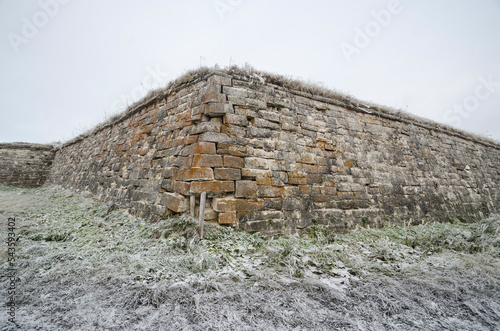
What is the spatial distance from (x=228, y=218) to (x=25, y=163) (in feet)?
48.5

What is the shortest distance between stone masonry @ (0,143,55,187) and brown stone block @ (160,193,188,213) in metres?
13.2

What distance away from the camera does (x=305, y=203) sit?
3926 mm

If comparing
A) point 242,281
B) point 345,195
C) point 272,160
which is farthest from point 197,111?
point 345,195

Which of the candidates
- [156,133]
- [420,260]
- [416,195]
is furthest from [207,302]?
[416,195]

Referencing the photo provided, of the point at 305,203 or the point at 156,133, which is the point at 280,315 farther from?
the point at 156,133

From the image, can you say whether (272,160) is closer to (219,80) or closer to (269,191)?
(269,191)

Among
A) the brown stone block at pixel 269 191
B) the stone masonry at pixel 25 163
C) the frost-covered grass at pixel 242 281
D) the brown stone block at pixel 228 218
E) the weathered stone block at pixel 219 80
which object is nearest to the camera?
the frost-covered grass at pixel 242 281

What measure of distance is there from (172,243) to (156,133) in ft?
8.81

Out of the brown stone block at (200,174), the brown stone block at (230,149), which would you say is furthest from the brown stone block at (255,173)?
the brown stone block at (200,174)

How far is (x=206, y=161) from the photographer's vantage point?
10.9ft

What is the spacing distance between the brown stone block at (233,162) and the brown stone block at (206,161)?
118mm

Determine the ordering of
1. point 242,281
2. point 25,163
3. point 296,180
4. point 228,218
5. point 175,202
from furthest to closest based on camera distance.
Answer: point 25,163
point 296,180
point 175,202
point 228,218
point 242,281

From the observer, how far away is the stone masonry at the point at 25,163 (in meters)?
11.1

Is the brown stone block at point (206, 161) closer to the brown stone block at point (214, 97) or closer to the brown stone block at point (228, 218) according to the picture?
the brown stone block at point (228, 218)
